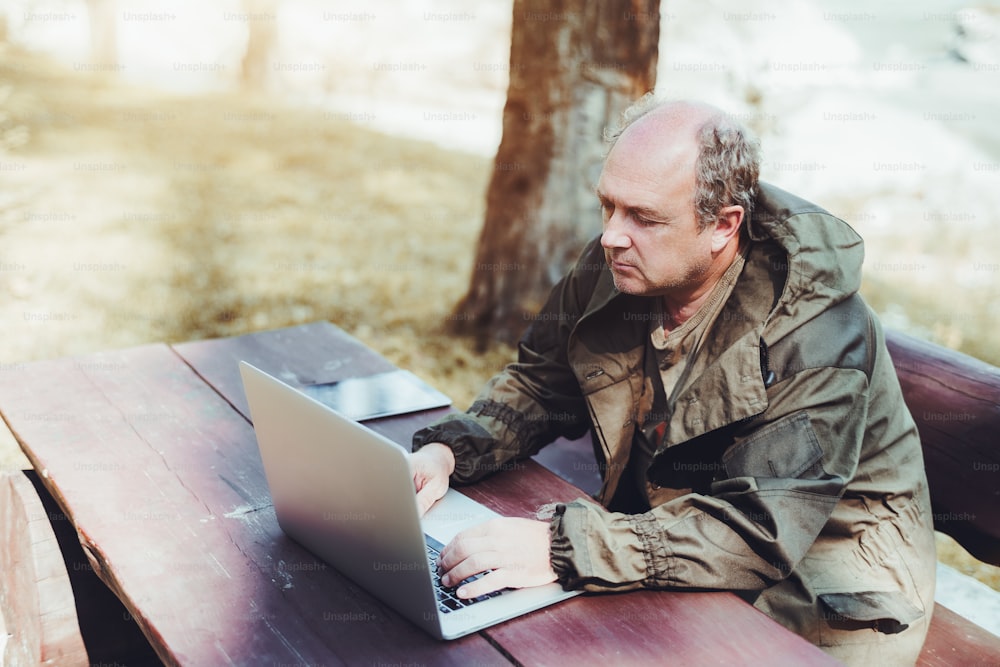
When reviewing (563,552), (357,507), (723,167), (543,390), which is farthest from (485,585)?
(723,167)

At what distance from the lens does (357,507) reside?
4.97ft

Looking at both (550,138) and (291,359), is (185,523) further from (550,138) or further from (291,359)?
(550,138)

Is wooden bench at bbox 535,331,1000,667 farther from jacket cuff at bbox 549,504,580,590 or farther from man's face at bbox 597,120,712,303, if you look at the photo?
jacket cuff at bbox 549,504,580,590

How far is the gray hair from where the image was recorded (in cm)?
196

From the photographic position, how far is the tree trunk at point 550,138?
4395 millimetres

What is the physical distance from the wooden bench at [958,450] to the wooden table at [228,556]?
2.88 ft

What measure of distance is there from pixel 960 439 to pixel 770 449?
33.2 inches

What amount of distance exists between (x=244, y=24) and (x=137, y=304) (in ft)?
24.9

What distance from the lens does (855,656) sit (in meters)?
1.89

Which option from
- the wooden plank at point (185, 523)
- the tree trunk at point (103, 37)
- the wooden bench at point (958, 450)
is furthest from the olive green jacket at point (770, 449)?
the tree trunk at point (103, 37)

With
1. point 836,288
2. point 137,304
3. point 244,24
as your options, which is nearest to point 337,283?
point 137,304

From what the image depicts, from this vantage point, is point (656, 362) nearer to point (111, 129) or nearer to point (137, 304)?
point (137, 304)

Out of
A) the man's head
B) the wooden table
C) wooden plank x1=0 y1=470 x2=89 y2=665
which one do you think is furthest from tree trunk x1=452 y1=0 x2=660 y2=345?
wooden plank x1=0 y1=470 x2=89 y2=665

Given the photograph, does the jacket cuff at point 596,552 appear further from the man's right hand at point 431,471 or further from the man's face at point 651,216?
the man's face at point 651,216
